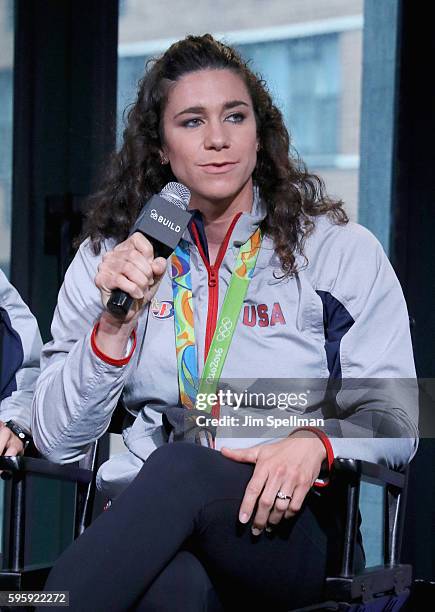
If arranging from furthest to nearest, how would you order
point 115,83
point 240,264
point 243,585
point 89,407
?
1. point 115,83
2. point 240,264
3. point 89,407
4. point 243,585

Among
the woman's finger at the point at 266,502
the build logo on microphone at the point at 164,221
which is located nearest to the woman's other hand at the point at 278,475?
the woman's finger at the point at 266,502

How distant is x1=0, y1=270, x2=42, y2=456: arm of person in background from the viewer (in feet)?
6.10

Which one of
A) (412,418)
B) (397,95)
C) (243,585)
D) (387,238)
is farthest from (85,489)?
(397,95)

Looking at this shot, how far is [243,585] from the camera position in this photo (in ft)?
4.85

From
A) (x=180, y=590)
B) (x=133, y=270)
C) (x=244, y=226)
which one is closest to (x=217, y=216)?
(x=244, y=226)

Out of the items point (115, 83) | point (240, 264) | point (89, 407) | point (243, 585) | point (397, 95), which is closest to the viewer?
point (243, 585)

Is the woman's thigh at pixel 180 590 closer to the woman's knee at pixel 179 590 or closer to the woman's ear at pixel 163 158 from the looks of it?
the woman's knee at pixel 179 590

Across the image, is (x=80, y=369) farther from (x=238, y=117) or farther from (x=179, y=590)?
(x=238, y=117)

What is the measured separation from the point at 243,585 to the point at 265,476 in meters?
0.16

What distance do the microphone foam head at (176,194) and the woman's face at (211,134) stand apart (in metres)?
0.23

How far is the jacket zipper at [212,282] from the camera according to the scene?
5.85 ft

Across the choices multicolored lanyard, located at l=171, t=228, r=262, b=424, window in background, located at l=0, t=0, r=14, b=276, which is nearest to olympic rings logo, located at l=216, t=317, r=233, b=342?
multicolored lanyard, located at l=171, t=228, r=262, b=424

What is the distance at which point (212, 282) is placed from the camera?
182cm

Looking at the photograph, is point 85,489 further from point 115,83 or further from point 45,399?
point 115,83
